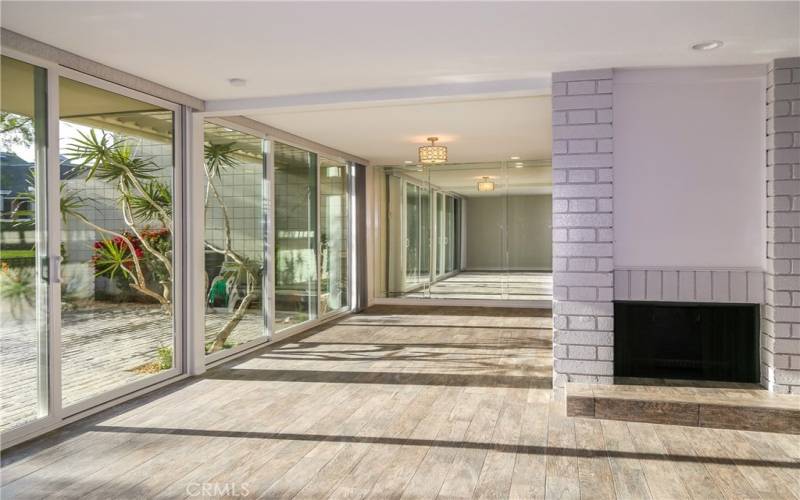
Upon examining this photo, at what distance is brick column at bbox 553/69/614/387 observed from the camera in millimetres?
4000

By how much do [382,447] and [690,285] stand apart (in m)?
2.37

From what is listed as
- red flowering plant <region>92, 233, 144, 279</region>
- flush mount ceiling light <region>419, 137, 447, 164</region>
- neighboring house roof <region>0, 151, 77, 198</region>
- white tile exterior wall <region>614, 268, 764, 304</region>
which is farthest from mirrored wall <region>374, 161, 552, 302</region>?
neighboring house roof <region>0, 151, 77, 198</region>

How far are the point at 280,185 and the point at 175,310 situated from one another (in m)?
2.12

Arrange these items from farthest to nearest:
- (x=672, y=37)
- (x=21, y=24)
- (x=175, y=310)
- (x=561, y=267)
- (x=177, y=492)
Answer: (x=175, y=310) < (x=561, y=267) < (x=672, y=37) < (x=21, y=24) < (x=177, y=492)

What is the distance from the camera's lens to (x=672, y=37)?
3377mm

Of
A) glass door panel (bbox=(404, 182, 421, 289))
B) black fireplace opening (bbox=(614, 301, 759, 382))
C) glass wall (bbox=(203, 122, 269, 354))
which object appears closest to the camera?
black fireplace opening (bbox=(614, 301, 759, 382))

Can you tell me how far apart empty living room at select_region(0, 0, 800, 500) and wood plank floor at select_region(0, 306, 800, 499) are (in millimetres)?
22

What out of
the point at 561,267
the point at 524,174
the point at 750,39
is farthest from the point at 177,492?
the point at 524,174

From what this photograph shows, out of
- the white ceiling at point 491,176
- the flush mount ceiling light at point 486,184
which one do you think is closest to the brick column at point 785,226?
the white ceiling at point 491,176

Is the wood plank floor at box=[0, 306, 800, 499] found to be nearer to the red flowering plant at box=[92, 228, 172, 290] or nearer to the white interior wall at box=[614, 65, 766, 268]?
the red flowering plant at box=[92, 228, 172, 290]

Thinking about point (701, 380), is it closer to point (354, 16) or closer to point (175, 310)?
point (354, 16)

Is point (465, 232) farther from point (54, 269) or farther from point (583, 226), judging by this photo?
point (54, 269)

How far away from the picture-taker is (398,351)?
5832 mm

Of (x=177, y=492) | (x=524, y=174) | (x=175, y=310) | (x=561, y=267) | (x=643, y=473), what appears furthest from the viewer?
(x=524, y=174)
